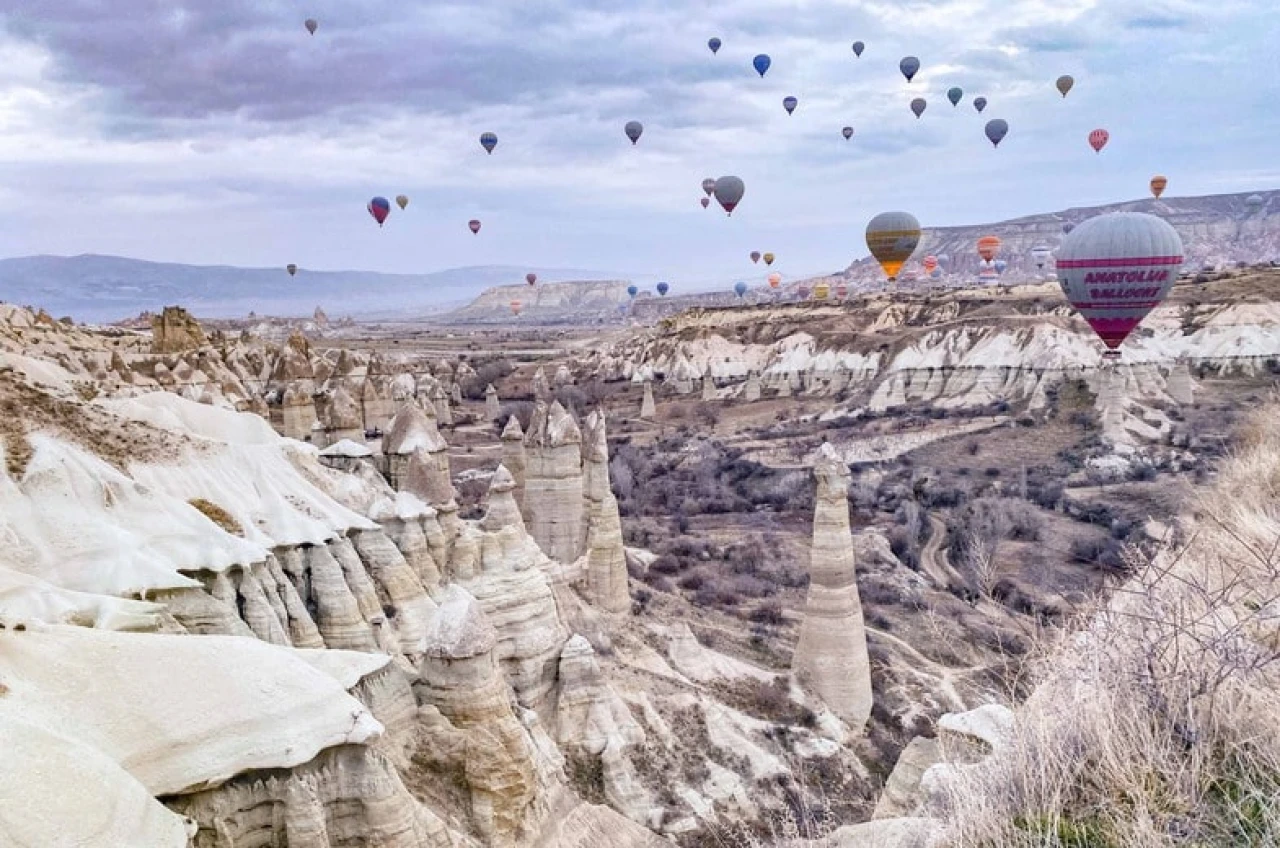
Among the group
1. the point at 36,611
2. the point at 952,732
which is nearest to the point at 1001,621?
the point at 952,732

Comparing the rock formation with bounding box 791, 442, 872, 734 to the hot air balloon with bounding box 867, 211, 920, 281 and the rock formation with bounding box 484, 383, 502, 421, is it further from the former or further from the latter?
the hot air balloon with bounding box 867, 211, 920, 281

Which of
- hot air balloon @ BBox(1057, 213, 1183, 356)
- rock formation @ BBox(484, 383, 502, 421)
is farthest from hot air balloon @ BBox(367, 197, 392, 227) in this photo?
hot air balloon @ BBox(1057, 213, 1183, 356)

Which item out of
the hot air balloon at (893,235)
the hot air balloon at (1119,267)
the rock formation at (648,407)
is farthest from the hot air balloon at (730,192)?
the hot air balloon at (1119,267)

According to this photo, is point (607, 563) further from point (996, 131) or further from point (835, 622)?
point (996, 131)

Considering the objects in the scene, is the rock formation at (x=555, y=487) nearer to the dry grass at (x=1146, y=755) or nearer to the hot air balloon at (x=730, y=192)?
the dry grass at (x=1146, y=755)

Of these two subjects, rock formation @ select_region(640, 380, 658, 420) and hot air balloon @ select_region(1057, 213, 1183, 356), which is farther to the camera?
rock formation @ select_region(640, 380, 658, 420)
